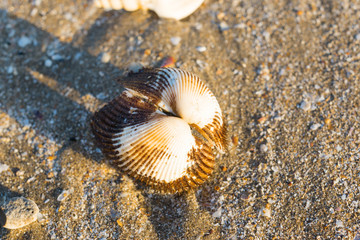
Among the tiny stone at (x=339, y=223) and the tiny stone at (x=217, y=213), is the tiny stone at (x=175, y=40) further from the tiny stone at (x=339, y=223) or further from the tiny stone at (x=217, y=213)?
the tiny stone at (x=339, y=223)

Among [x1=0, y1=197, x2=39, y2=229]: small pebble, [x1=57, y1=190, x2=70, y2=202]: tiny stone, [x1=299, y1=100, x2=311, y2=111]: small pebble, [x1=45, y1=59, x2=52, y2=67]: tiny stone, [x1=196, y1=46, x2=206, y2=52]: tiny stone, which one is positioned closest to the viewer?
[x1=0, y1=197, x2=39, y2=229]: small pebble

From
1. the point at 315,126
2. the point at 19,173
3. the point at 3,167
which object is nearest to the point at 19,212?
the point at 19,173

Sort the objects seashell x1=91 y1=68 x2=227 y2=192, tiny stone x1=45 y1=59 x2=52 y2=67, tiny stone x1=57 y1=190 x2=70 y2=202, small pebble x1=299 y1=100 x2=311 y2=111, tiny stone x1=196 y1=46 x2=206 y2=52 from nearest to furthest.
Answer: seashell x1=91 y1=68 x2=227 y2=192 → tiny stone x1=57 y1=190 x2=70 y2=202 → small pebble x1=299 y1=100 x2=311 y2=111 → tiny stone x1=196 y1=46 x2=206 y2=52 → tiny stone x1=45 y1=59 x2=52 y2=67

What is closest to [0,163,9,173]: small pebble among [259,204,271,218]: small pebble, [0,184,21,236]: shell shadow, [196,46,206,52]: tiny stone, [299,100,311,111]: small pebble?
[0,184,21,236]: shell shadow

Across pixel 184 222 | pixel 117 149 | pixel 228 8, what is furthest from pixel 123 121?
pixel 228 8

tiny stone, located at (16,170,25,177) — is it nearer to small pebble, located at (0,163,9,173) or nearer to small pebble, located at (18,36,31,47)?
small pebble, located at (0,163,9,173)

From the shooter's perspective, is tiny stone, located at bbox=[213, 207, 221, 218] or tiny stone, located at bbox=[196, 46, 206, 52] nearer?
tiny stone, located at bbox=[213, 207, 221, 218]
